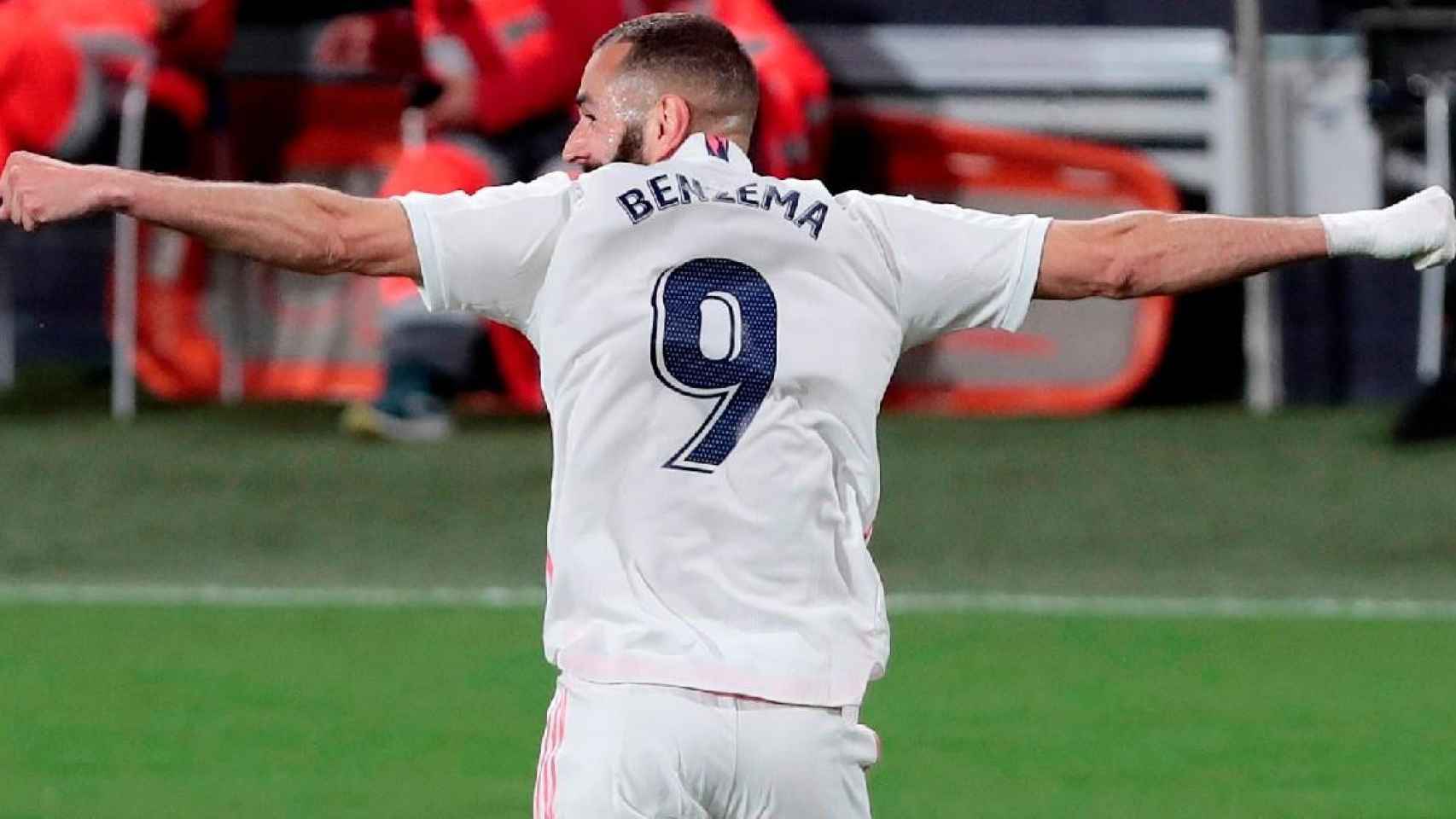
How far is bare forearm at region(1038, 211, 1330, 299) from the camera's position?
3.96 meters

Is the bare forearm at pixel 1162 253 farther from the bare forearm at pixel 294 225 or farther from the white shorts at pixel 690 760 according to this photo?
the bare forearm at pixel 294 225

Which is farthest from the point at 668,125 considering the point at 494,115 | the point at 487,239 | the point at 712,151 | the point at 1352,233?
the point at 494,115

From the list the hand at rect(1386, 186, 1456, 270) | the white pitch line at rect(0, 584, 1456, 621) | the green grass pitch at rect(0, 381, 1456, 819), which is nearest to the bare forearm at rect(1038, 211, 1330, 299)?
the hand at rect(1386, 186, 1456, 270)

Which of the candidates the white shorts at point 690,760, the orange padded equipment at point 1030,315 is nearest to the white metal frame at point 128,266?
the orange padded equipment at point 1030,315

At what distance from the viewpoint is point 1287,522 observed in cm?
1109

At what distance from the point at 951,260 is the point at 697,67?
40 cm

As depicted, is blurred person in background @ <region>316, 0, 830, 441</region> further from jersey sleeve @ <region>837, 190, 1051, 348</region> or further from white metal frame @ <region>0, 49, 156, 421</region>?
jersey sleeve @ <region>837, 190, 1051, 348</region>

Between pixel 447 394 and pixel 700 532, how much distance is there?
9181 mm

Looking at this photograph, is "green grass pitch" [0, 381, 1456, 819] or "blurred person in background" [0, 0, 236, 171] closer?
"green grass pitch" [0, 381, 1456, 819]

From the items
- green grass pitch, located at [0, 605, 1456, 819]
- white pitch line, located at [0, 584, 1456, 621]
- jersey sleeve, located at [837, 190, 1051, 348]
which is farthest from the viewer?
white pitch line, located at [0, 584, 1456, 621]

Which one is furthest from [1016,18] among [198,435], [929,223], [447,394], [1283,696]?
[929,223]

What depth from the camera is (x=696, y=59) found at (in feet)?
12.4

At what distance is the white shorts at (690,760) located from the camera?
11.8 ft

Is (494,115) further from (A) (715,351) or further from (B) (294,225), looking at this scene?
(A) (715,351)
